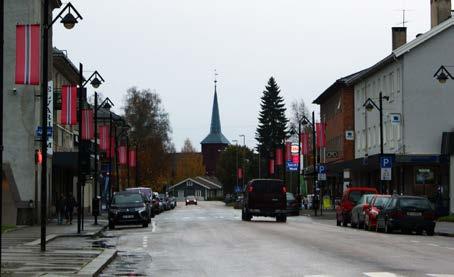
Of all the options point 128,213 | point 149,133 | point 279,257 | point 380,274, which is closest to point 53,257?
point 279,257

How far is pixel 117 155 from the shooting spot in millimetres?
72625

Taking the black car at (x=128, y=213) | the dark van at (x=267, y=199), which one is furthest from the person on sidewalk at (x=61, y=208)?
the dark van at (x=267, y=199)

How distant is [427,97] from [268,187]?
15880 millimetres

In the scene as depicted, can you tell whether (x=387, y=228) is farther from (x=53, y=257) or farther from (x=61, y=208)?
(x=53, y=257)

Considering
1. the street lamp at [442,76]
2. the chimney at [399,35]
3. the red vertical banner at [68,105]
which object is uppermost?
the chimney at [399,35]

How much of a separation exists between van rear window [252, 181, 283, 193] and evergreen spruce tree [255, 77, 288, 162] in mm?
85075

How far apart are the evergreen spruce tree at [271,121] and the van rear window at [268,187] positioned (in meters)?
85.1

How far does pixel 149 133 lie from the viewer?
11462cm

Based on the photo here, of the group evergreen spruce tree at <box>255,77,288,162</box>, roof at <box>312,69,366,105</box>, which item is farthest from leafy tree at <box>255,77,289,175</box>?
roof at <box>312,69,366,105</box>

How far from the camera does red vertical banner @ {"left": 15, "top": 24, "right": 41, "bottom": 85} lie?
22.5 m

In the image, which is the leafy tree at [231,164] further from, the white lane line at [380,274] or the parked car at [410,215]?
the white lane line at [380,274]

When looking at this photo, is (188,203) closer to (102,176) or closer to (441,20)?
(102,176)

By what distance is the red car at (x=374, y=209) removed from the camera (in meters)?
36.6

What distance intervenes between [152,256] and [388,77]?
44.6m
